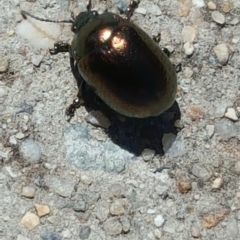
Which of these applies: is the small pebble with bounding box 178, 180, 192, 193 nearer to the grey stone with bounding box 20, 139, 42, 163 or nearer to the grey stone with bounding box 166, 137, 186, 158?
the grey stone with bounding box 166, 137, 186, 158

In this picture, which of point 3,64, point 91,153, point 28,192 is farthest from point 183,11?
point 28,192

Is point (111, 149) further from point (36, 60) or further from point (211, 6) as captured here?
point (211, 6)

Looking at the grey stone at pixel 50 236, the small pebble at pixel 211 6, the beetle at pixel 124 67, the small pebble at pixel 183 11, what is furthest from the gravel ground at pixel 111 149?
the beetle at pixel 124 67

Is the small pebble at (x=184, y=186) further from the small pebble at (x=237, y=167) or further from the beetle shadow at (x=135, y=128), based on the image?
the small pebble at (x=237, y=167)

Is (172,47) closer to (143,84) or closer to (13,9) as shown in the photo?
(143,84)

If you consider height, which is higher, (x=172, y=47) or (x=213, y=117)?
(x=172, y=47)

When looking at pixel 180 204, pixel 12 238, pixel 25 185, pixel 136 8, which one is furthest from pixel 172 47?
pixel 12 238
